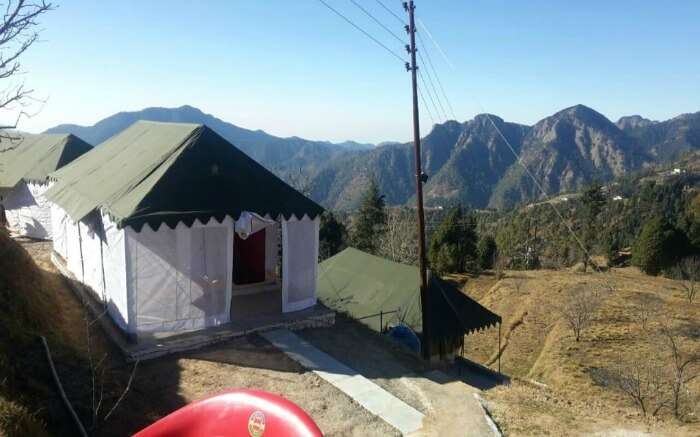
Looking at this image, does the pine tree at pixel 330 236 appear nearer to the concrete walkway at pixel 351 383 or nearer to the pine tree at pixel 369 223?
the pine tree at pixel 369 223

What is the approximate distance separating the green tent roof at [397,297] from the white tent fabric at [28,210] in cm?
1221

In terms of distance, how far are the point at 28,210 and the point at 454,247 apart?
27.6 metres

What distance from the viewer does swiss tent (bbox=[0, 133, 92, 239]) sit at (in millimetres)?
20641

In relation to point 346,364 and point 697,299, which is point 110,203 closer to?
point 346,364

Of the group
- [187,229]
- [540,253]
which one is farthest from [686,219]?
[187,229]

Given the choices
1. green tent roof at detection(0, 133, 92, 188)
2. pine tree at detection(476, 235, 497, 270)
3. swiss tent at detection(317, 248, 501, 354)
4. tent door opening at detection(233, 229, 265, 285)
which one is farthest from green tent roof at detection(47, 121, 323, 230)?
pine tree at detection(476, 235, 497, 270)

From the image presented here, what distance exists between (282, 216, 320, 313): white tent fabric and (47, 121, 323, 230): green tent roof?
0.42 m

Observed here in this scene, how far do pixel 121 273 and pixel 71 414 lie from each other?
438 centimetres

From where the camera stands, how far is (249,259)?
43.8 ft

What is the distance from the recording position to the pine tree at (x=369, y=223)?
40.7m

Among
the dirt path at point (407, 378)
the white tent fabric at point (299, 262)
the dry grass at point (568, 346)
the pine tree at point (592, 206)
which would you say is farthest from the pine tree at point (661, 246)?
the white tent fabric at point (299, 262)

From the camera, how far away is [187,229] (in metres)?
9.73

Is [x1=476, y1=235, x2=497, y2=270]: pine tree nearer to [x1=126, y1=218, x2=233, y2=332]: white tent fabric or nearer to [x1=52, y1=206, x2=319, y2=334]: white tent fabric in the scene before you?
[x1=52, y1=206, x2=319, y2=334]: white tent fabric

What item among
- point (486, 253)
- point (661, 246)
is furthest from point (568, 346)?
point (661, 246)
